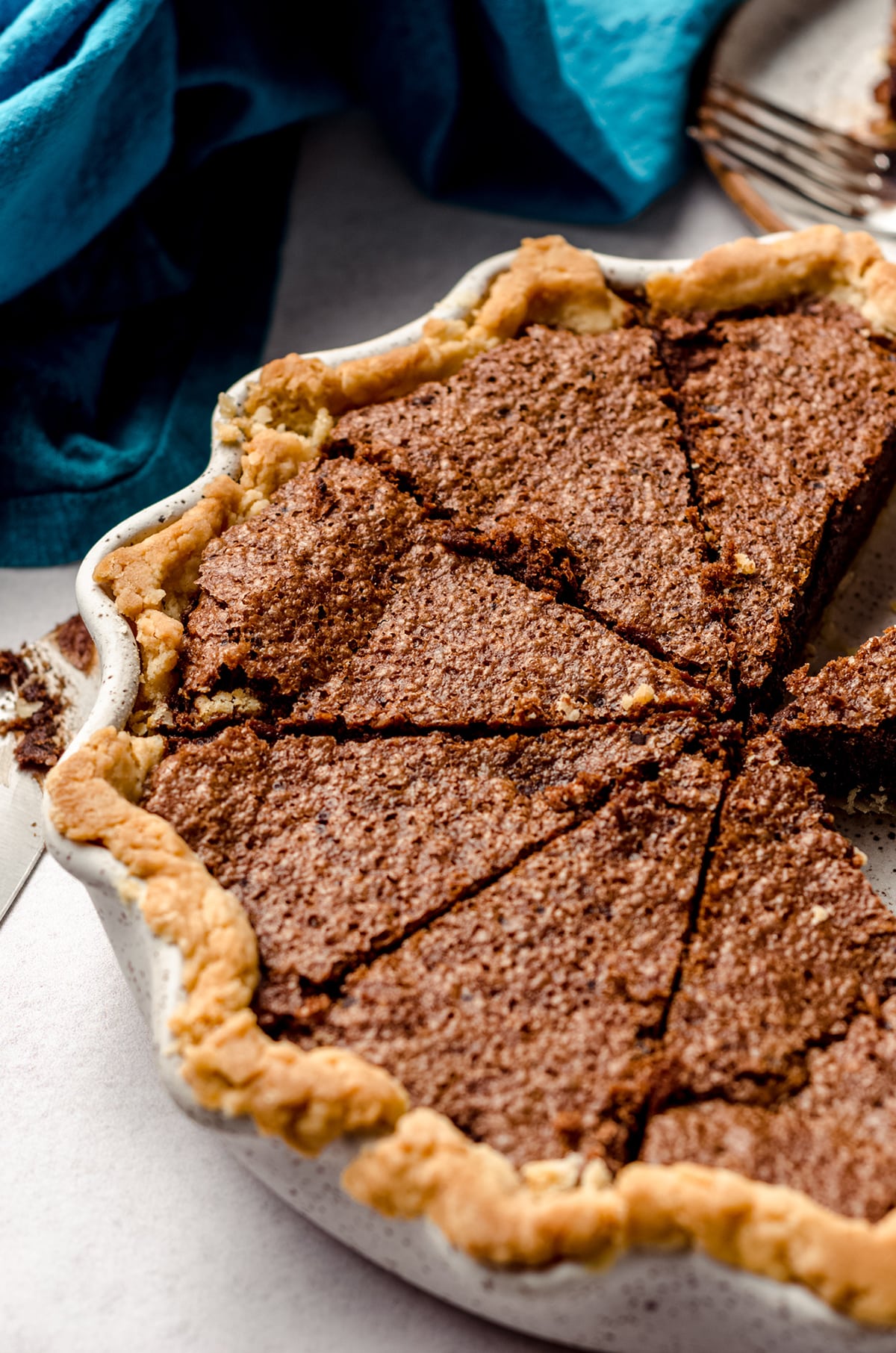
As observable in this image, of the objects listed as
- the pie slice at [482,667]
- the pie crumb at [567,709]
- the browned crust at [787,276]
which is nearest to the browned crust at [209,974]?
the pie slice at [482,667]

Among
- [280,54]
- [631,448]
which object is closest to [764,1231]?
[631,448]

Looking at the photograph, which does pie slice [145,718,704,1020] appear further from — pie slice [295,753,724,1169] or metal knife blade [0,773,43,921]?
metal knife blade [0,773,43,921]

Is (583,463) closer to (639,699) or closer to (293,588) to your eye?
(639,699)

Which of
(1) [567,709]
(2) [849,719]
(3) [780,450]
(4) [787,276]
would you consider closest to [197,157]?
(4) [787,276]

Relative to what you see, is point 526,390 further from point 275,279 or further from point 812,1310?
point 812,1310

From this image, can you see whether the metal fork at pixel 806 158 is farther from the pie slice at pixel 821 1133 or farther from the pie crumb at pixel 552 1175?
the pie crumb at pixel 552 1175

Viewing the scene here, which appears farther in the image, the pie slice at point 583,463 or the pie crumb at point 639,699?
the pie slice at point 583,463

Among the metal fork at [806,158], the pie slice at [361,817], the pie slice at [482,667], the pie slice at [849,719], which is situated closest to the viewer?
the pie slice at [361,817]
